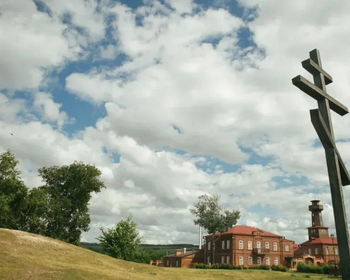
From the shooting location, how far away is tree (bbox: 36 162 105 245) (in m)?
44.3

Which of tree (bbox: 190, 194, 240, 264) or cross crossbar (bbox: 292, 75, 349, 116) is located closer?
cross crossbar (bbox: 292, 75, 349, 116)

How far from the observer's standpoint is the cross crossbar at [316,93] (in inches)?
266

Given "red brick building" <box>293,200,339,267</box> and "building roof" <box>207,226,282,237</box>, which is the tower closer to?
"red brick building" <box>293,200,339,267</box>

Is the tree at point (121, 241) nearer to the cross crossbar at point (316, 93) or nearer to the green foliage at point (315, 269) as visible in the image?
the green foliage at point (315, 269)

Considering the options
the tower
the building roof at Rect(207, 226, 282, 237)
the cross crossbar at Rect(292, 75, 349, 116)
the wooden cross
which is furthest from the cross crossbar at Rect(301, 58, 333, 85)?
the tower

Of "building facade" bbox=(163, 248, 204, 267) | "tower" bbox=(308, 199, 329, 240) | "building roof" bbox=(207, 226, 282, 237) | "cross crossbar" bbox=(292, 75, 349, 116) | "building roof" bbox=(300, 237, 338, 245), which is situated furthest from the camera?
"tower" bbox=(308, 199, 329, 240)

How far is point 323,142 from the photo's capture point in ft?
23.0

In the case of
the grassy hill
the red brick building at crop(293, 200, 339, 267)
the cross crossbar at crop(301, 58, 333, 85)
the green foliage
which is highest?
the red brick building at crop(293, 200, 339, 267)

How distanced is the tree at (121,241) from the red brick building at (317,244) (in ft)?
150

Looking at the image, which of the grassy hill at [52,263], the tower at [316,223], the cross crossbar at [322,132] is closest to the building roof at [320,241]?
the tower at [316,223]

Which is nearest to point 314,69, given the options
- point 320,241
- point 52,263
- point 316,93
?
point 316,93

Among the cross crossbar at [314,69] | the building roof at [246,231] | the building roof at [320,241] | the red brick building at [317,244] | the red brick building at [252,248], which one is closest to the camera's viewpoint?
the cross crossbar at [314,69]

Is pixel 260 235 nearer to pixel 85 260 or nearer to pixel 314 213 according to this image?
pixel 314 213

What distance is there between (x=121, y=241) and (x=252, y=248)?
3730 cm
